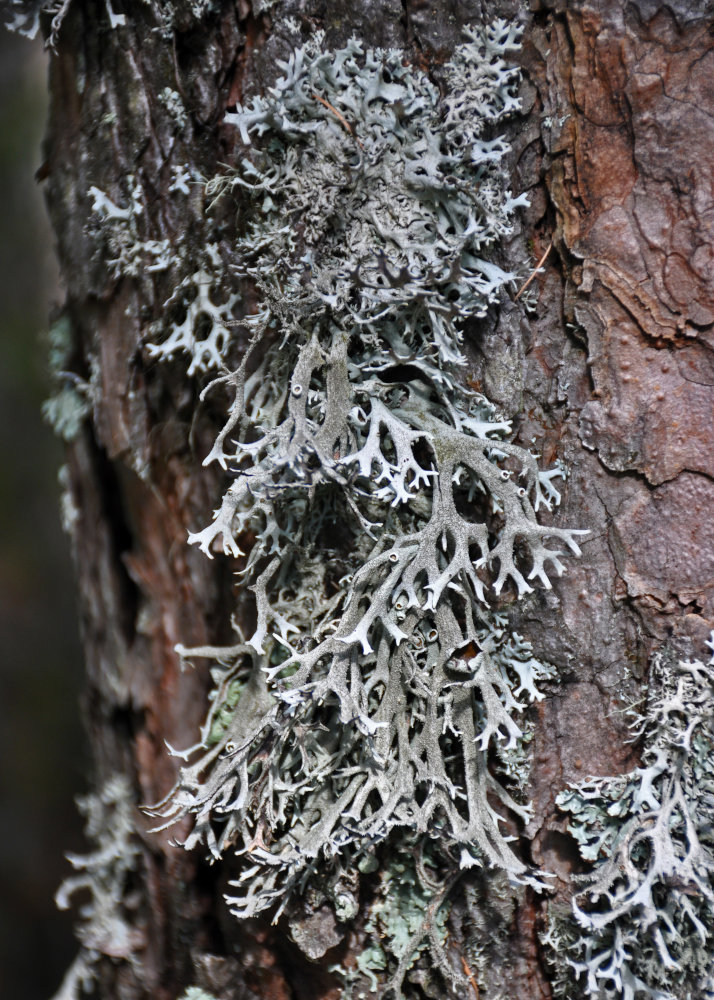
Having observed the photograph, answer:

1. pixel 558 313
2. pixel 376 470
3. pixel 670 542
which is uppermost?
pixel 558 313

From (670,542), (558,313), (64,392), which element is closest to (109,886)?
(64,392)

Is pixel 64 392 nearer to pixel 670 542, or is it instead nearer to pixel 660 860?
pixel 670 542

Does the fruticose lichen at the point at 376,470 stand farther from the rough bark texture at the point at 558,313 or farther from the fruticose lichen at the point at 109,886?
the fruticose lichen at the point at 109,886

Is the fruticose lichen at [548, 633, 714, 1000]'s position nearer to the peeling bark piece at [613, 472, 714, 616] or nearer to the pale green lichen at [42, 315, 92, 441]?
the peeling bark piece at [613, 472, 714, 616]

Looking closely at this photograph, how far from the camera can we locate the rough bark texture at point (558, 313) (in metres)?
0.93

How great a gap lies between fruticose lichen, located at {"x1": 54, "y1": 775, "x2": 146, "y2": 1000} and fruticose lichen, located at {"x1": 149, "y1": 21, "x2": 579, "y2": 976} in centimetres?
39

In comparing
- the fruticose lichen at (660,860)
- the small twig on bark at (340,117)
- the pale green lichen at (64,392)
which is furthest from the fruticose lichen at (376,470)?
the pale green lichen at (64,392)

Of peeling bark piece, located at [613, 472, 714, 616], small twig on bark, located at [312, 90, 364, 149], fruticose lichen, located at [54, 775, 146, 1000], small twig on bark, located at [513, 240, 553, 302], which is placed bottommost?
fruticose lichen, located at [54, 775, 146, 1000]

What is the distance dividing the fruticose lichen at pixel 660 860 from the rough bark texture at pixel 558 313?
0.04 m

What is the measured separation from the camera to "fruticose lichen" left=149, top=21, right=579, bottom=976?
37.7 inches

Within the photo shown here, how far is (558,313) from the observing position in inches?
39.0

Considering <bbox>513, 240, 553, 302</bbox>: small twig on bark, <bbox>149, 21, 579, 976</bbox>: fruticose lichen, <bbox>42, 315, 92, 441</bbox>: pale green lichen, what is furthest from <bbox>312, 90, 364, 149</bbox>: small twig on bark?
<bbox>42, 315, 92, 441</bbox>: pale green lichen

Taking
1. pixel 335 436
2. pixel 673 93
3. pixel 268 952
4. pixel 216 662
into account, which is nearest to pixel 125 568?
pixel 216 662

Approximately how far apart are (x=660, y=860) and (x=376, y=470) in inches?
26.5
